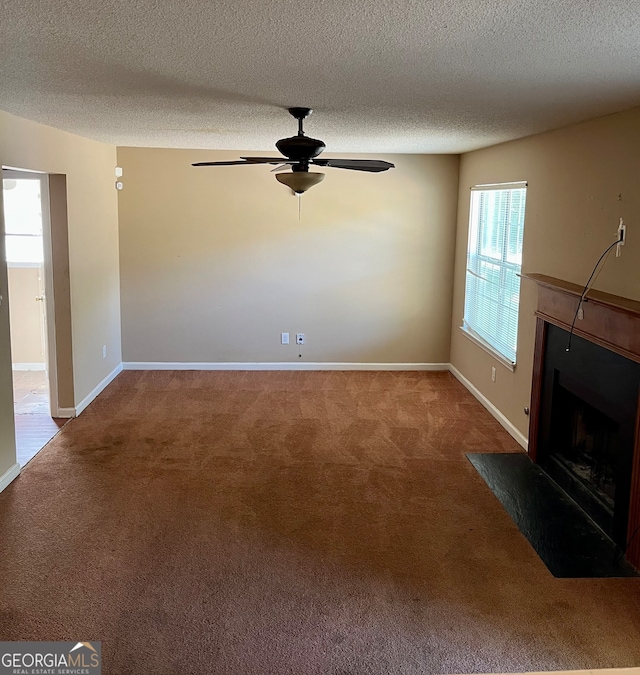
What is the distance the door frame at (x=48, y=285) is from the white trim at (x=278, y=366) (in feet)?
5.35

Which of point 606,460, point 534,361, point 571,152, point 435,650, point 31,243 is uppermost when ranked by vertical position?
point 571,152

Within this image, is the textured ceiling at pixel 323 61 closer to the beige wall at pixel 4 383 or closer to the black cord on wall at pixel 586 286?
the black cord on wall at pixel 586 286

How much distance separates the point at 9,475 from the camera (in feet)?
13.8

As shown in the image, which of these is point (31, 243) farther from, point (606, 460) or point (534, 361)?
point (606, 460)

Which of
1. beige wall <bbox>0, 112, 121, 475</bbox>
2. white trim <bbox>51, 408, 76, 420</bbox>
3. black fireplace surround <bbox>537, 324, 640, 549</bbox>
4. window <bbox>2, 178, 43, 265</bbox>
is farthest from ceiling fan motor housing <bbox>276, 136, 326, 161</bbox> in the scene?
window <bbox>2, 178, 43, 265</bbox>

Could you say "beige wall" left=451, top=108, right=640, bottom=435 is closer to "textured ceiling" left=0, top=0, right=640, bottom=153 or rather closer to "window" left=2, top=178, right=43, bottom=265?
"textured ceiling" left=0, top=0, right=640, bottom=153

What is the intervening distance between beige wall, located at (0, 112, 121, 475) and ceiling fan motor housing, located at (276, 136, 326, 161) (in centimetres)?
172

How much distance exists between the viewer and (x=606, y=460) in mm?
3969

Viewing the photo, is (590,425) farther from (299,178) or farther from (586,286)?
(299,178)

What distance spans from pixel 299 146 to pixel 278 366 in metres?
3.80

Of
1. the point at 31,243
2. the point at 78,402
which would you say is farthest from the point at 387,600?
the point at 31,243

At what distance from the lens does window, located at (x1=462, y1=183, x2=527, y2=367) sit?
17.6 ft

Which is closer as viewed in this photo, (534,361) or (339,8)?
(339,8)

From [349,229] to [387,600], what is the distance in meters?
4.55
